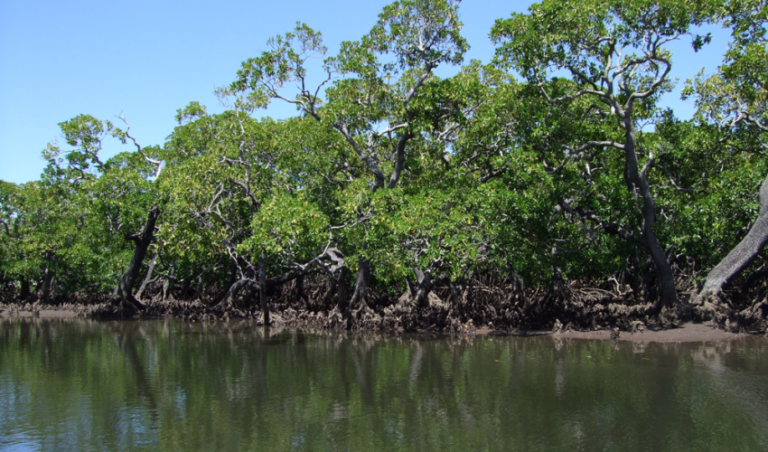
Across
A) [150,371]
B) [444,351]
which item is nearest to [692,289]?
[444,351]

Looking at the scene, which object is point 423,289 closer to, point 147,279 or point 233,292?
point 233,292

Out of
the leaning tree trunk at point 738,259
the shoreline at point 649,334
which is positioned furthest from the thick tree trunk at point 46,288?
the leaning tree trunk at point 738,259

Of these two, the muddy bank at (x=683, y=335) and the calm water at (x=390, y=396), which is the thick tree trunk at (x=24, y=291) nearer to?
the calm water at (x=390, y=396)

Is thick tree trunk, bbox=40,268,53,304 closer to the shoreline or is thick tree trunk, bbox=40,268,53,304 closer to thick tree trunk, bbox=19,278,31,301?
thick tree trunk, bbox=19,278,31,301

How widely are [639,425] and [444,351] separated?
5.55 metres

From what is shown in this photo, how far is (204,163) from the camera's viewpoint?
15.2 metres

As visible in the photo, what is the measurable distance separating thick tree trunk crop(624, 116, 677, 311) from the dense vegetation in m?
0.04

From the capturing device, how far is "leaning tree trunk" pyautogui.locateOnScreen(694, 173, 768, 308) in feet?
40.1

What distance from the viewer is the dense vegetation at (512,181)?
40.9 ft

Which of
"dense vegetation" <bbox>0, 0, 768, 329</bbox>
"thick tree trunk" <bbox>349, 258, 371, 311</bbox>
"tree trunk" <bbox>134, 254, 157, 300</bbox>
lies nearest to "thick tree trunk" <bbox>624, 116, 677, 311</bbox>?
"dense vegetation" <bbox>0, 0, 768, 329</bbox>

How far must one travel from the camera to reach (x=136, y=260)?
66.1ft

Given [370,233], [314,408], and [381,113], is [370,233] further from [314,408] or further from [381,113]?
[314,408]

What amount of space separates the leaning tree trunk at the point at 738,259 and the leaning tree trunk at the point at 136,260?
48.9 ft

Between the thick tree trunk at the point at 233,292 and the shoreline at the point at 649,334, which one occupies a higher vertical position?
the thick tree trunk at the point at 233,292
